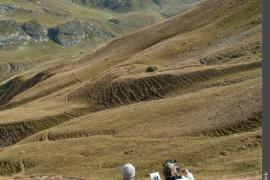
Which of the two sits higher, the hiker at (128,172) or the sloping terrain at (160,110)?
the hiker at (128,172)

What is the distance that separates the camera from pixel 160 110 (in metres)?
85.9

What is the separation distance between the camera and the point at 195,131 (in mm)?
68062

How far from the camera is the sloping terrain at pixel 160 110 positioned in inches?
2266

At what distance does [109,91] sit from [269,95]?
374 feet

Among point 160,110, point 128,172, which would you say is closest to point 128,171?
point 128,172

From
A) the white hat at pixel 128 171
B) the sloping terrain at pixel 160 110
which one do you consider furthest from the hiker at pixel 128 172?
the sloping terrain at pixel 160 110

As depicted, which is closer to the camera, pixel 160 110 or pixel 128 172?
pixel 128 172

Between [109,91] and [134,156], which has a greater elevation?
[134,156]

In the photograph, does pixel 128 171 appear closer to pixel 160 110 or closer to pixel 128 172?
pixel 128 172

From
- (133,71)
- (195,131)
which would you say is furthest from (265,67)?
(133,71)

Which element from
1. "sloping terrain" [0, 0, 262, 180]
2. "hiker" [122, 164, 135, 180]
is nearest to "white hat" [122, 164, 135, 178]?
"hiker" [122, 164, 135, 180]

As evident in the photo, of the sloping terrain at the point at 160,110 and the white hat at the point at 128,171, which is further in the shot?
the sloping terrain at the point at 160,110

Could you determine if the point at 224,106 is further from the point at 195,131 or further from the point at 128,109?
the point at 128,109

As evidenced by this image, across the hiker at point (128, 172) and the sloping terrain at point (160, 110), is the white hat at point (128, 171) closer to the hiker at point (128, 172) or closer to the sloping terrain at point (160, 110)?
the hiker at point (128, 172)
